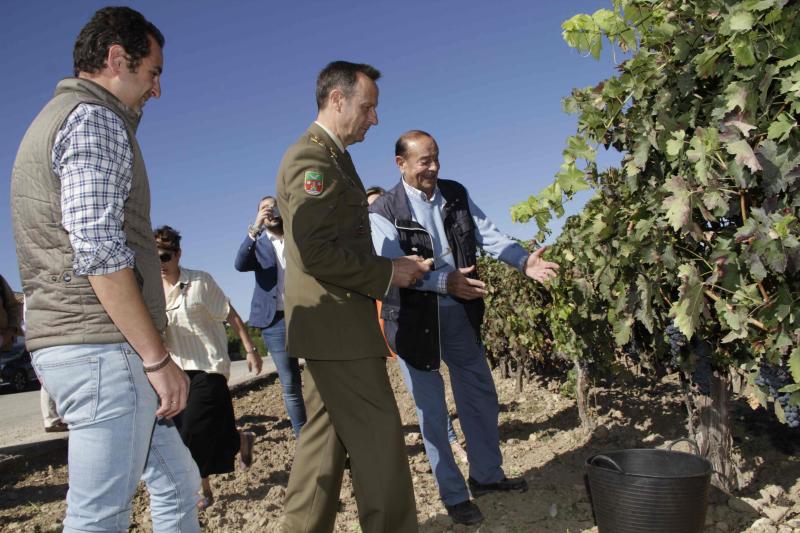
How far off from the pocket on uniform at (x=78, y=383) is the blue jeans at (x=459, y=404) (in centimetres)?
222

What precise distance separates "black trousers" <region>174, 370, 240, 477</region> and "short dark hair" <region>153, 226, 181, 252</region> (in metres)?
0.89

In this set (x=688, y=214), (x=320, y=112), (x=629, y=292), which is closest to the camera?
(x=688, y=214)

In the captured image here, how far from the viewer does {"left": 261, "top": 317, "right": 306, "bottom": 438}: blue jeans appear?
514 centimetres

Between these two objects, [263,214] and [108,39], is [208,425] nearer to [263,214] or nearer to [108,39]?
[263,214]

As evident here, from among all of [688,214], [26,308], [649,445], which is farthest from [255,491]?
[688,214]

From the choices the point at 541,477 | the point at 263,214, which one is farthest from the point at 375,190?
the point at 541,477

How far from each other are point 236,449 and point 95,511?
2.86m

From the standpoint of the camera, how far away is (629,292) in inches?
128

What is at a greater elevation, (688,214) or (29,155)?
(29,155)

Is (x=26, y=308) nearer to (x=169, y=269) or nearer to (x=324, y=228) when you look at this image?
(x=324, y=228)

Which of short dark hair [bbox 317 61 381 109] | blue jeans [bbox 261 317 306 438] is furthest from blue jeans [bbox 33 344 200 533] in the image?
blue jeans [bbox 261 317 306 438]

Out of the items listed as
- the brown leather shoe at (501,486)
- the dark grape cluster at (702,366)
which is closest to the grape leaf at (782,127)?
the dark grape cluster at (702,366)

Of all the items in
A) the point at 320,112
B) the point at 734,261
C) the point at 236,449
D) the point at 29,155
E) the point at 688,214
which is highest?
the point at 320,112

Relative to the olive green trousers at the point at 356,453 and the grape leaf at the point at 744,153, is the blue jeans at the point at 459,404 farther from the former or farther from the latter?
the grape leaf at the point at 744,153
